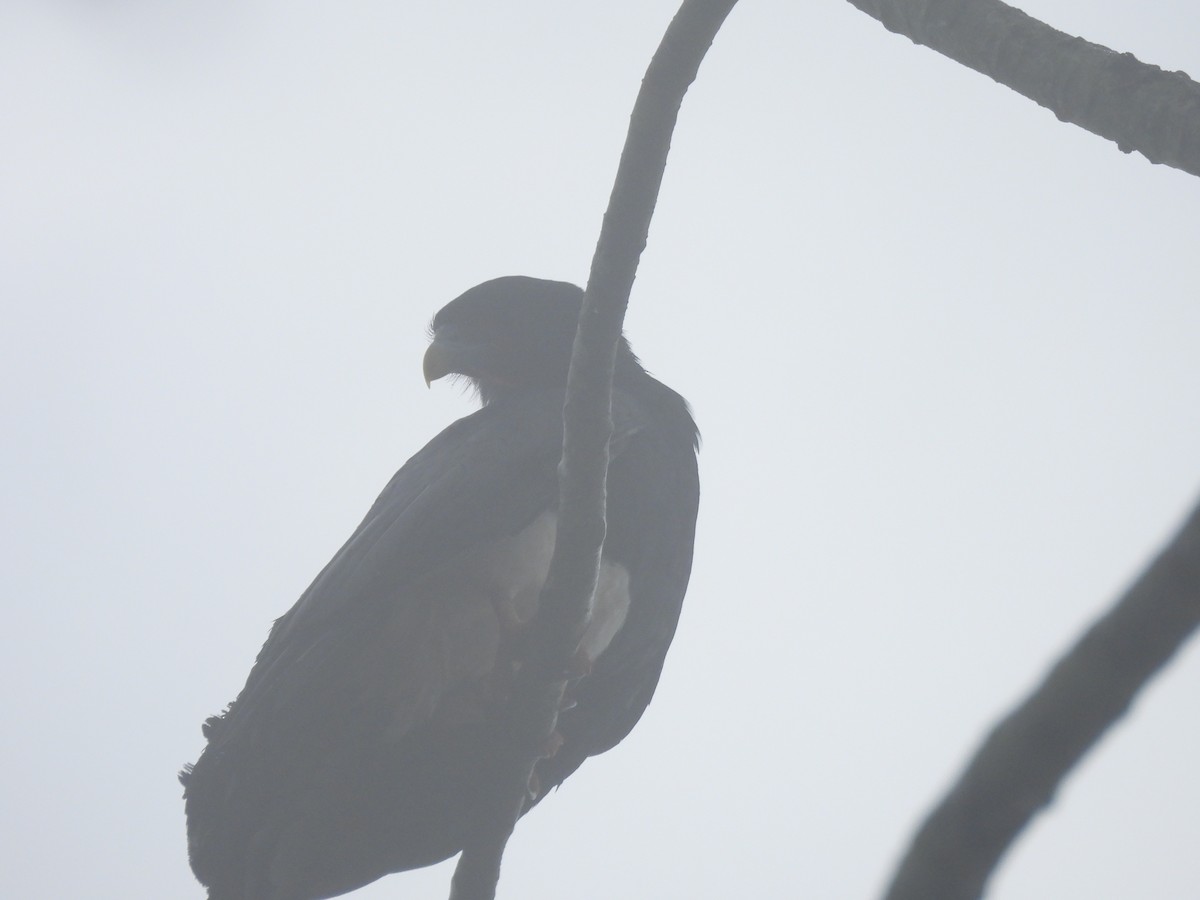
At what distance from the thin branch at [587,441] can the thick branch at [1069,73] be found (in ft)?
1.56

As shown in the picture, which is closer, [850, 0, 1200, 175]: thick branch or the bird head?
[850, 0, 1200, 175]: thick branch

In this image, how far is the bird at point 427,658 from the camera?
4.17m

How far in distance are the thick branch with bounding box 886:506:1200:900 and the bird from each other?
2.91 metres

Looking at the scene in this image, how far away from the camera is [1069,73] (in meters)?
2.58

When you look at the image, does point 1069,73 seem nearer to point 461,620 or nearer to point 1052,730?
point 1052,730

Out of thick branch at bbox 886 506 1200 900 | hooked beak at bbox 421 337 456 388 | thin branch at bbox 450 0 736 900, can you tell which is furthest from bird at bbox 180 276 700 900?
thick branch at bbox 886 506 1200 900

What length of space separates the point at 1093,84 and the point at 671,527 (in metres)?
2.53

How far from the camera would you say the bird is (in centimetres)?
417

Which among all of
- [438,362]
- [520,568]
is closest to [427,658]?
[520,568]

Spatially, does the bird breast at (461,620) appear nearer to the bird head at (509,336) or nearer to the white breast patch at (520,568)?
the white breast patch at (520,568)

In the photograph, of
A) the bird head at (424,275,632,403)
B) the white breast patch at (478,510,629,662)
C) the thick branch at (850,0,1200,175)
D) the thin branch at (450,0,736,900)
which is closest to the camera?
the thick branch at (850,0,1200,175)

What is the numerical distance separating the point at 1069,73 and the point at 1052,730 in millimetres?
1953

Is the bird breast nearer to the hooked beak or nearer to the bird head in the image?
the bird head

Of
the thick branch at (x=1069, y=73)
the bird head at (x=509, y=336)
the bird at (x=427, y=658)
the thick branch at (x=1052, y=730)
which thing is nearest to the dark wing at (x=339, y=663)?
the bird at (x=427, y=658)
